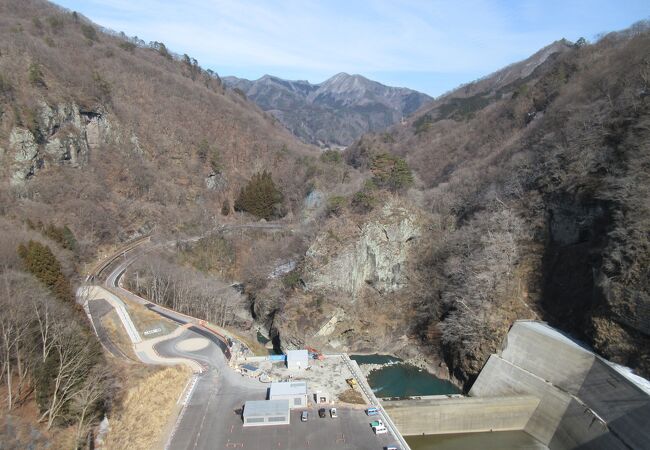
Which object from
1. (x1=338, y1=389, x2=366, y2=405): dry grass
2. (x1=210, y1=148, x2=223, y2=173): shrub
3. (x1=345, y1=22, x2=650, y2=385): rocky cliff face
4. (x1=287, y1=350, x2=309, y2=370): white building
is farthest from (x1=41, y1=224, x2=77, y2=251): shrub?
(x1=345, y1=22, x2=650, y2=385): rocky cliff face

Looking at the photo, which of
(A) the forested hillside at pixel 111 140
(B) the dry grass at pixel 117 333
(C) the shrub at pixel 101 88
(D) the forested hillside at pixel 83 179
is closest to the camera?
(D) the forested hillside at pixel 83 179

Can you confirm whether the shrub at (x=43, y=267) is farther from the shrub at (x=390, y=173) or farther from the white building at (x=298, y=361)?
the shrub at (x=390, y=173)

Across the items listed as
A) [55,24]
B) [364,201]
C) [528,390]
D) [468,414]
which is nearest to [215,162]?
[364,201]

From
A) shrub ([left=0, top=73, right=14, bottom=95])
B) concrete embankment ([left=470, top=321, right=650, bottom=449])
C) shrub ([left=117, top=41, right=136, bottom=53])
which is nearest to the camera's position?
concrete embankment ([left=470, top=321, right=650, bottom=449])

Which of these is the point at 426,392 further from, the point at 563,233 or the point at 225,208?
the point at 225,208

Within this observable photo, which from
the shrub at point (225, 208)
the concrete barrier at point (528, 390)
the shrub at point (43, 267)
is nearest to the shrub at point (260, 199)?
the shrub at point (225, 208)

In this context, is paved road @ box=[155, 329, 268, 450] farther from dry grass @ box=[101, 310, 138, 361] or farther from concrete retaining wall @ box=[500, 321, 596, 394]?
concrete retaining wall @ box=[500, 321, 596, 394]
